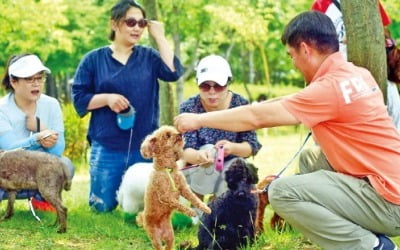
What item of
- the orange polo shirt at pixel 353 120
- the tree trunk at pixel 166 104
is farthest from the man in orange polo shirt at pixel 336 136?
the tree trunk at pixel 166 104

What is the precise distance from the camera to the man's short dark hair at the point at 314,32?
3.98 meters

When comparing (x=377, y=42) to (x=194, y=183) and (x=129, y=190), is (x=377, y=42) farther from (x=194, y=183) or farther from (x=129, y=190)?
(x=129, y=190)

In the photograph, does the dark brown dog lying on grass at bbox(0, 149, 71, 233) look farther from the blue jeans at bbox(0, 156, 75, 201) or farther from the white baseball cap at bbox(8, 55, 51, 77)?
the white baseball cap at bbox(8, 55, 51, 77)

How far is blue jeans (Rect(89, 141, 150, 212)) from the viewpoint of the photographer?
21.7 ft

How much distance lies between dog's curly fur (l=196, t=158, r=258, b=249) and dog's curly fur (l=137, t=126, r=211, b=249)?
267 mm

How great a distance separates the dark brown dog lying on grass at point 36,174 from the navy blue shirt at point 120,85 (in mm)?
876

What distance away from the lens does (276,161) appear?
13164mm

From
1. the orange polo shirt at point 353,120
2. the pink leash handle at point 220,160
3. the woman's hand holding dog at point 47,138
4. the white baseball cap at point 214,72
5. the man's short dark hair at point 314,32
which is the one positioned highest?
the man's short dark hair at point 314,32

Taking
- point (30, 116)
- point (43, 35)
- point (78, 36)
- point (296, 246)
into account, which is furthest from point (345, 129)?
point (78, 36)

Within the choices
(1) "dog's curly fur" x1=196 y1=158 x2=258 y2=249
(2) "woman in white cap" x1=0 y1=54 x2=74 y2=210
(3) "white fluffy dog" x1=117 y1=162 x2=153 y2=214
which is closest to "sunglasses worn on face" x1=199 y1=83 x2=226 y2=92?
(3) "white fluffy dog" x1=117 y1=162 x2=153 y2=214


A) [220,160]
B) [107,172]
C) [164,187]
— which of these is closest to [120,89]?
[107,172]

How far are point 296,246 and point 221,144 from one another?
3.41 feet

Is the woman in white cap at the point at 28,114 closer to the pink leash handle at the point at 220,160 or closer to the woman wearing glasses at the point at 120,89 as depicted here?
the woman wearing glasses at the point at 120,89

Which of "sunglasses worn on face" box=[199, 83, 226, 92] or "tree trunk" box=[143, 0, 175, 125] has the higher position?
"sunglasses worn on face" box=[199, 83, 226, 92]
